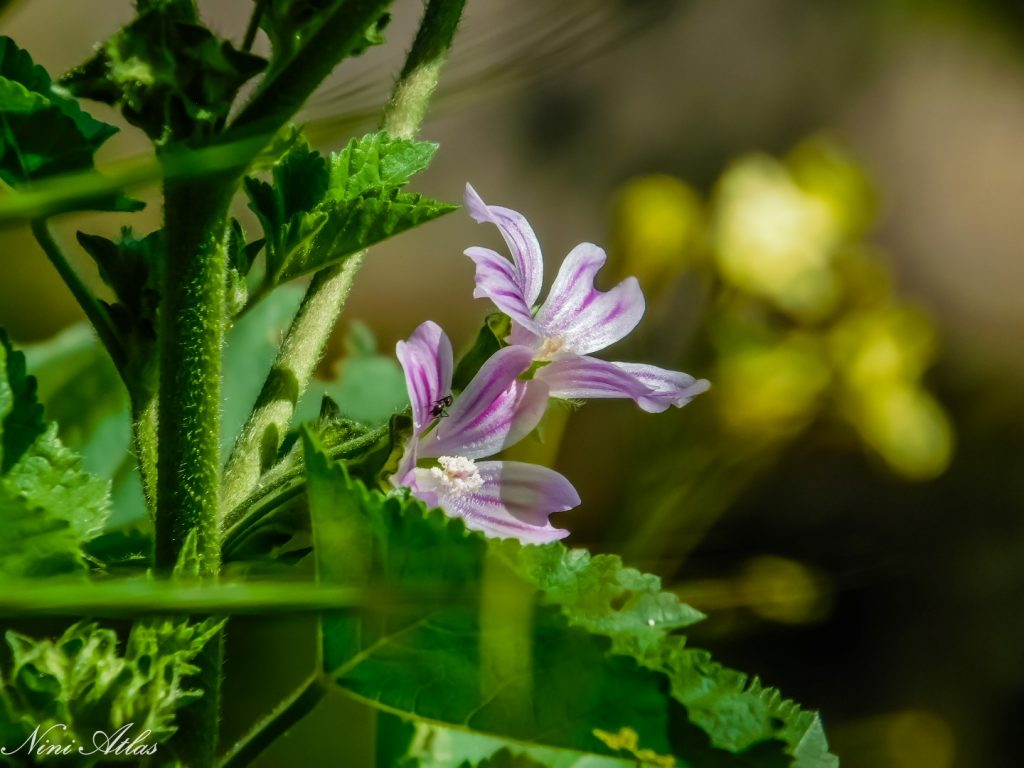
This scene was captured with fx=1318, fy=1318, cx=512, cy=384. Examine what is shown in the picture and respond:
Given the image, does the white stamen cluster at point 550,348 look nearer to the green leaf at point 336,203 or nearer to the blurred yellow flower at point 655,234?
the green leaf at point 336,203

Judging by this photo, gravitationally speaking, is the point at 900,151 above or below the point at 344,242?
above

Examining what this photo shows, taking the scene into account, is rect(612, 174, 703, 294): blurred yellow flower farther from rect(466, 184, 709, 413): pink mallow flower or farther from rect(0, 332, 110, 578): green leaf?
rect(0, 332, 110, 578): green leaf

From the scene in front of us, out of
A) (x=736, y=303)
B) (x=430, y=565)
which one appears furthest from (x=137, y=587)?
(x=736, y=303)

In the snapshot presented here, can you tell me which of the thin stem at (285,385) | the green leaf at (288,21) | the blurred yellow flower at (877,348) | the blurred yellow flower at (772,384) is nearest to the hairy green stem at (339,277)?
the thin stem at (285,385)

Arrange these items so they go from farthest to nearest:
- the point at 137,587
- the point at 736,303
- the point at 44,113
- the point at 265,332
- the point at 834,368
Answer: the point at 834,368 → the point at 736,303 → the point at 265,332 → the point at 44,113 → the point at 137,587

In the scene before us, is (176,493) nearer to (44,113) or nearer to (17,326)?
(44,113)

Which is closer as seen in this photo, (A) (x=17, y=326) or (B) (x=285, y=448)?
(B) (x=285, y=448)

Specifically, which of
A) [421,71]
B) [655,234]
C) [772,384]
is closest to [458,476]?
[421,71]

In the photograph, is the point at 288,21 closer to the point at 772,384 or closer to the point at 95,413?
the point at 95,413
